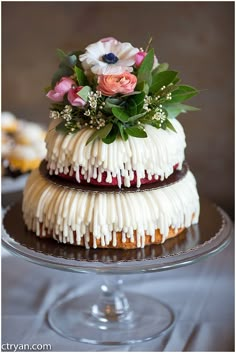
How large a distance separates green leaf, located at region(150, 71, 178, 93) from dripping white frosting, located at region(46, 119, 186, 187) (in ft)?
0.30

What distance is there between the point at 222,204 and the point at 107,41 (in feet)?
5.28

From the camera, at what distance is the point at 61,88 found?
1.46 meters

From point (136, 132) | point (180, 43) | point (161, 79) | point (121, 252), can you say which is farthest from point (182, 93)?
point (180, 43)

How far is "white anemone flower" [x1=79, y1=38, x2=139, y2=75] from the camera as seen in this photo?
142 centimetres

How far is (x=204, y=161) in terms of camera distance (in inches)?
121

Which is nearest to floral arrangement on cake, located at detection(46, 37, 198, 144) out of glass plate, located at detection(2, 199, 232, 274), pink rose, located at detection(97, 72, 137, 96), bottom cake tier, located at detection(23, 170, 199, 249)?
pink rose, located at detection(97, 72, 137, 96)

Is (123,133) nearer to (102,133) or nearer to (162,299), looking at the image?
(102,133)

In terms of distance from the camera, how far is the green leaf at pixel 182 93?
4.86 ft

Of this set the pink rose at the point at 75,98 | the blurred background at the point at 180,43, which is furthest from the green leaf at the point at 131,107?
the blurred background at the point at 180,43

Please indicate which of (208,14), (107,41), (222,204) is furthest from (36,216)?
(208,14)

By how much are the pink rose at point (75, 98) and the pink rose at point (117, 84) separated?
49 millimetres

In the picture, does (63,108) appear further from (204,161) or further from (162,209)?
(204,161)

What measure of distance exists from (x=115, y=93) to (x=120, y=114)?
0.17 feet

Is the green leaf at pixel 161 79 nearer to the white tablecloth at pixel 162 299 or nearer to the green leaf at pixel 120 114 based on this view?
the green leaf at pixel 120 114
